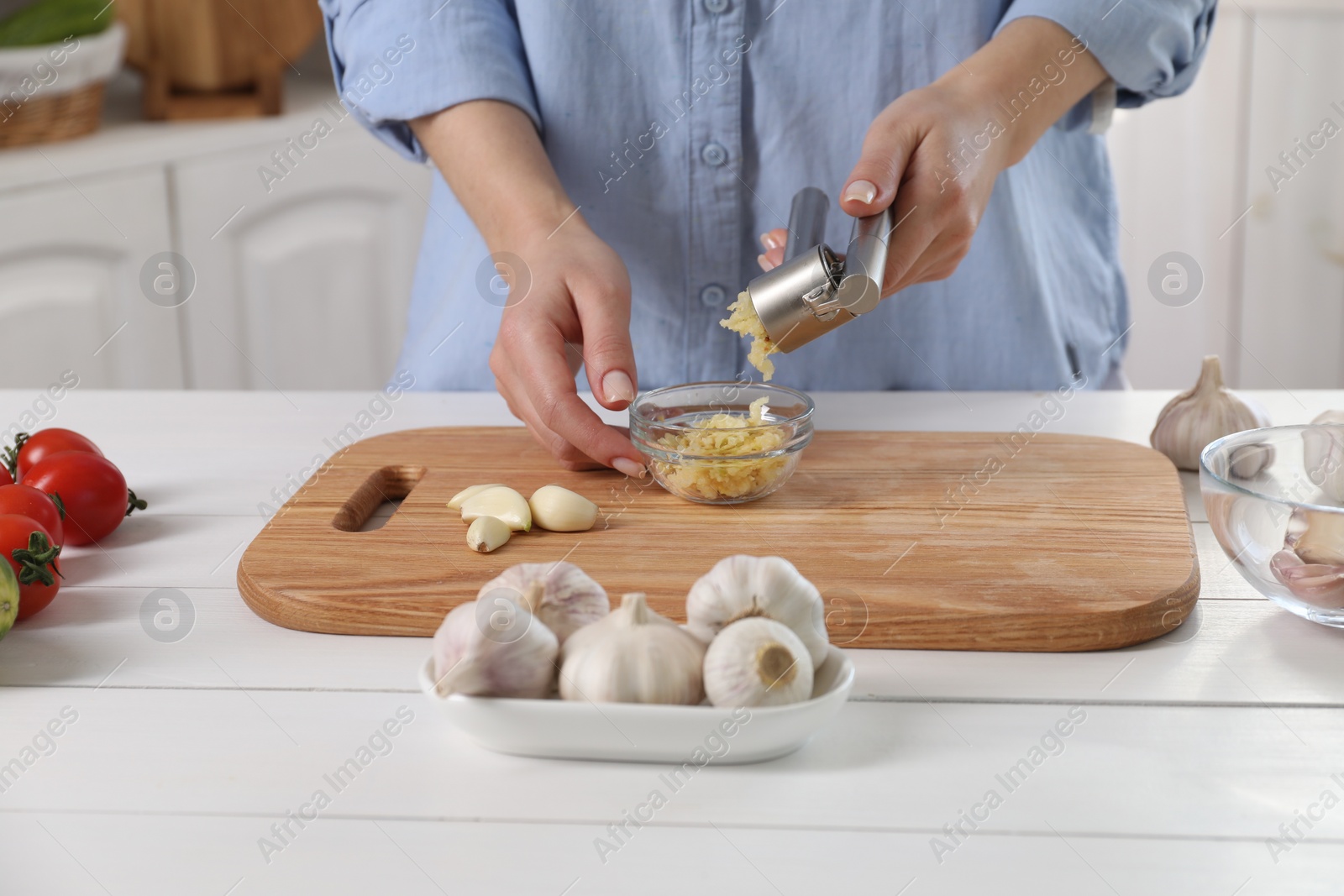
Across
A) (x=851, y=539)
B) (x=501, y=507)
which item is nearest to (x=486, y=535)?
(x=501, y=507)

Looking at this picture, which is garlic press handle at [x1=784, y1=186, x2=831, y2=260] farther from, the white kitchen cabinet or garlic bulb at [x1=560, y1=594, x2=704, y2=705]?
the white kitchen cabinet

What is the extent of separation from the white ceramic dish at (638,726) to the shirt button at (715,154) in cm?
77

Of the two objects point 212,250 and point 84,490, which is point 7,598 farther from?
point 212,250

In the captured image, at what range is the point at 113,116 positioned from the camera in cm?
254

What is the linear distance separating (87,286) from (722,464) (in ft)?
5.71

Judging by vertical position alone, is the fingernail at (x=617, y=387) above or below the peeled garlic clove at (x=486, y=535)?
above

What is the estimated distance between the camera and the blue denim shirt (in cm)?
127

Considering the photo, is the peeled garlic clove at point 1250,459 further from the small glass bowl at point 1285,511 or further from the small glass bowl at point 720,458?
the small glass bowl at point 720,458

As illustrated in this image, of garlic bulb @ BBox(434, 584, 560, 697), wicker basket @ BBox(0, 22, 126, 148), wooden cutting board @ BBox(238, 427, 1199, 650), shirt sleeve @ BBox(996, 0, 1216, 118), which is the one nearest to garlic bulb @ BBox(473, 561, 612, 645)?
garlic bulb @ BBox(434, 584, 560, 697)

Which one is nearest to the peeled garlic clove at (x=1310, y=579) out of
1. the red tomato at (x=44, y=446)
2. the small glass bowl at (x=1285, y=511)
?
the small glass bowl at (x=1285, y=511)

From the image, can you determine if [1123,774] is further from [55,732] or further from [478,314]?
[478,314]

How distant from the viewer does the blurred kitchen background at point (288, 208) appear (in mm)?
2191

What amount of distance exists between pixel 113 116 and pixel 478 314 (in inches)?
61.9

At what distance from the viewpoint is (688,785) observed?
0.65 m
